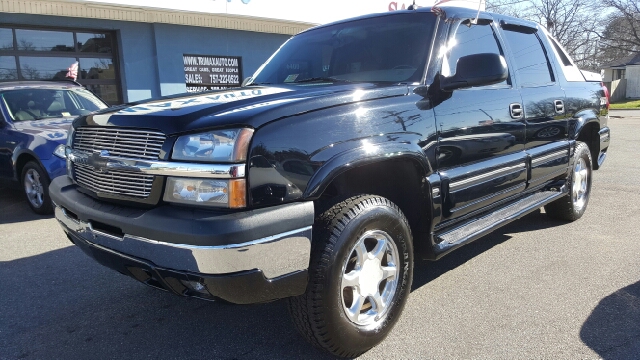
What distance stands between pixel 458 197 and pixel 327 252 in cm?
117

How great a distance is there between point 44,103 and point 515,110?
6.14m

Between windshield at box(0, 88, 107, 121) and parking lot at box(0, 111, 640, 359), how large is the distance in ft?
8.88

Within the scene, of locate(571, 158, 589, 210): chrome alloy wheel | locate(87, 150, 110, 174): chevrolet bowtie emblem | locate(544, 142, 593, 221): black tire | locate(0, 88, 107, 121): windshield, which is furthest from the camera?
locate(0, 88, 107, 121): windshield

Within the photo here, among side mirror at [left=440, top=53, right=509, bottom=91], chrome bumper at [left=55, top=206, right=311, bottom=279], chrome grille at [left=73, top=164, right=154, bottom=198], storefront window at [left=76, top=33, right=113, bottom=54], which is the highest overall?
storefront window at [left=76, top=33, right=113, bottom=54]

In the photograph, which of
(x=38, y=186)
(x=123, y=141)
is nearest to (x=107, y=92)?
(x=38, y=186)

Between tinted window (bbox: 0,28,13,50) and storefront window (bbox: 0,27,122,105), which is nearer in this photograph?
tinted window (bbox: 0,28,13,50)

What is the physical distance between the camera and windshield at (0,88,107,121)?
6586 millimetres

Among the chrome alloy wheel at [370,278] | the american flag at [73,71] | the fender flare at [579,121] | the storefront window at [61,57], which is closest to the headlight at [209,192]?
the chrome alloy wheel at [370,278]

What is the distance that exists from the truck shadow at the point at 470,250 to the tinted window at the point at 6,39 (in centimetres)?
1003

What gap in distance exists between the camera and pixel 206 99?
8.80 feet

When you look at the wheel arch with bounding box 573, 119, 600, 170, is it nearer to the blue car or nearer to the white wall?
the blue car

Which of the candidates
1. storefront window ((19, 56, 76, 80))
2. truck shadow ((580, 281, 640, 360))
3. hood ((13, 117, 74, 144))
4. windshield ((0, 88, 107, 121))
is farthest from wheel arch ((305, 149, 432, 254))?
storefront window ((19, 56, 76, 80))

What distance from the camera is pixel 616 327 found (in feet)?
9.40

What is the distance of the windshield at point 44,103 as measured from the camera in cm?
659
